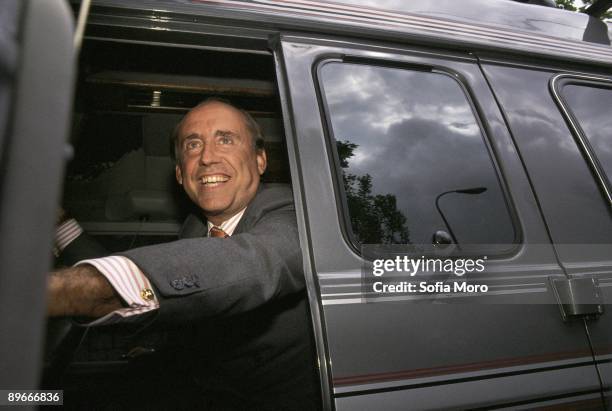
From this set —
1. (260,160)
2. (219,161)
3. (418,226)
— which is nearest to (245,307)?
(418,226)

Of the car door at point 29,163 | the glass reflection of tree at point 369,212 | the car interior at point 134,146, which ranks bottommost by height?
the car door at point 29,163

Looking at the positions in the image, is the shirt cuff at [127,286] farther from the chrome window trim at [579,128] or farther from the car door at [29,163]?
the chrome window trim at [579,128]

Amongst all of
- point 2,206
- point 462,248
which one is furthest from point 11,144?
point 462,248

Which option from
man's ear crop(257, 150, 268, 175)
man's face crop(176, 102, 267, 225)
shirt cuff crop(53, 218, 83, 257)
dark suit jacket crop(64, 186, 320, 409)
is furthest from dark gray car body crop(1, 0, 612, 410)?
shirt cuff crop(53, 218, 83, 257)

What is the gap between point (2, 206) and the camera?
622mm

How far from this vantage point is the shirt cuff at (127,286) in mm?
1169

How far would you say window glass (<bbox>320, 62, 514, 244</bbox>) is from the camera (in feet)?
5.08

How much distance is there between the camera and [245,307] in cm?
142

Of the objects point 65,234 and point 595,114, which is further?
point 65,234

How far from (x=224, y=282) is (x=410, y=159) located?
715 millimetres

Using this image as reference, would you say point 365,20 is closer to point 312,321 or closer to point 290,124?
point 290,124

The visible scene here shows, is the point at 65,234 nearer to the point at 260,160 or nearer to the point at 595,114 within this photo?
the point at 260,160

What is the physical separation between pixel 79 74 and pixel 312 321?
198cm

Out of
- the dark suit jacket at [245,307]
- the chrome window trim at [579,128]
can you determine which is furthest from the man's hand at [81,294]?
the chrome window trim at [579,128]
